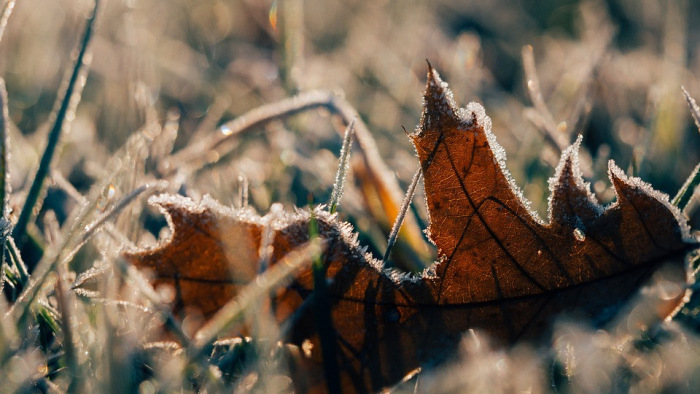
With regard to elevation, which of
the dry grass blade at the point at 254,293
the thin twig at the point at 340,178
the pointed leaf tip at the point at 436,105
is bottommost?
the dry grass blade at the point at 254,293

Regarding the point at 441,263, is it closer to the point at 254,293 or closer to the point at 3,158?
the point at 254,293

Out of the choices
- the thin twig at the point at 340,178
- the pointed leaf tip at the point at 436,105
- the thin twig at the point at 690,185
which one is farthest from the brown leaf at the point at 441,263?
the thin twig at the point at 690,185

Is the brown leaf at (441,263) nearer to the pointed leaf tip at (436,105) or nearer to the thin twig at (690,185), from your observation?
the pointed leaf tip at (436,105)

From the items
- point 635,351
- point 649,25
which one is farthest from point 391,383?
point 649,25

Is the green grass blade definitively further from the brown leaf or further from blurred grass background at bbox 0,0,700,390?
the brown leaf

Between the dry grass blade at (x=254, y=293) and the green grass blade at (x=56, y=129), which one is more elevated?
the green grass blade at (x=56, y=129)

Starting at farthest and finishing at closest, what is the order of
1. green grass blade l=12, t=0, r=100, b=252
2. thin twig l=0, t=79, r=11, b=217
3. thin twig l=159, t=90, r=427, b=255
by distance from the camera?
thin twig l=159, t=90, r=427, b=255 → green grass blade l=12, t=0, r=100, b=252 → thin twig l=0, t=79, r=11, b=217

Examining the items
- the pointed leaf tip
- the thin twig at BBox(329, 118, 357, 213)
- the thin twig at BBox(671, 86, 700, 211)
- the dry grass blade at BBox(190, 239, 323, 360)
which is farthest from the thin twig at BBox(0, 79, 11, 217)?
the thin twig at BBox(671, 86, 700, 211)
